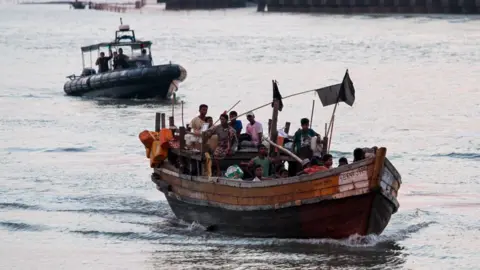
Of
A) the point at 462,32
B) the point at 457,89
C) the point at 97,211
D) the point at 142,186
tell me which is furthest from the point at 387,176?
the point at 462,32

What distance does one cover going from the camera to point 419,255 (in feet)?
78.3

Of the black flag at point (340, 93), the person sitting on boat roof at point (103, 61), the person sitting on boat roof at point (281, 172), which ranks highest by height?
the black flag at point (340, 93)

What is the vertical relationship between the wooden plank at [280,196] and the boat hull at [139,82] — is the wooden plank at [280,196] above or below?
above

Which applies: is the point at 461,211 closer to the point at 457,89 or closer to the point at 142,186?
the point at 142,186

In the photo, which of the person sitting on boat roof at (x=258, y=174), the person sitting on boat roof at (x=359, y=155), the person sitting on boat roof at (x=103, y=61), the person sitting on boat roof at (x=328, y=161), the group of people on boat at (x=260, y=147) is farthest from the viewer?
the person sitting on boat roof at (x=103, y=61)

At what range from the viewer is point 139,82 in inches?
1982

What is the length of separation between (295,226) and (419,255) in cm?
290

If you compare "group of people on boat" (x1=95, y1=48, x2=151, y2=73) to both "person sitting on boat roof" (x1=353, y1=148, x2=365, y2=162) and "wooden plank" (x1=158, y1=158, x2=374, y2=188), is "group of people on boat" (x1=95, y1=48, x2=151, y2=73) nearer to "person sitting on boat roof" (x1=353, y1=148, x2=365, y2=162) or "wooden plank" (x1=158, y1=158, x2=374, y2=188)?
"wooden plank" (x1=158, y1=158, x2=374, y2=188)

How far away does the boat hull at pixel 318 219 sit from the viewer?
21750mm

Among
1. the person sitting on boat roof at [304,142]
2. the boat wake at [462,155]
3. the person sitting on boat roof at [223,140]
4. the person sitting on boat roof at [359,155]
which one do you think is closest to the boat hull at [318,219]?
the person sitting on boat roof at [359,155]

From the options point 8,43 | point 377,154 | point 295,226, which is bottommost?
point 8,43

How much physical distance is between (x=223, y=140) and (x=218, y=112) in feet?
86.9

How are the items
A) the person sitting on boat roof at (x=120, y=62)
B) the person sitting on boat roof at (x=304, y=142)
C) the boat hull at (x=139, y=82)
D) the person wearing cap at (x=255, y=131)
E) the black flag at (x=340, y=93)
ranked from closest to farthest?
the person sitting on boat roof at (x=304, y=142) < the black flag at (x=340, y=93) < the person wearing cap at (x=255, y=131) < the boat hull at (x=139, y=82) < the person sitting on boat roof at (x=120, y=62)

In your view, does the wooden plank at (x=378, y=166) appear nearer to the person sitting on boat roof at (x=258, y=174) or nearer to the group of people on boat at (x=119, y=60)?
the person sitting on boat roof at (x=258, y=174)
